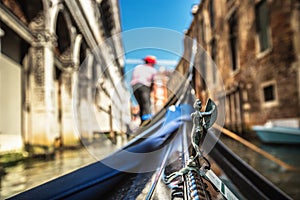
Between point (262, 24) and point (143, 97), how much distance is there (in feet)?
13.3

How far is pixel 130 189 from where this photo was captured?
36cm

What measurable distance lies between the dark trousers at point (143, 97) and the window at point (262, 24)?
3.81 meters

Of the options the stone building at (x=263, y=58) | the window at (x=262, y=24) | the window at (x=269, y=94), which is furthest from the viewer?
the window at (x=262, y=24)

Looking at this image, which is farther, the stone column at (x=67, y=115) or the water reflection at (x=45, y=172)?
the stone column at (x=67, y=115)

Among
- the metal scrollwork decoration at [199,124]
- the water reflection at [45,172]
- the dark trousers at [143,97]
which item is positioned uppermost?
the dark trousers at [143,97]

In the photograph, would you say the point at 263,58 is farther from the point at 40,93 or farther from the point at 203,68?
the point at 203,68

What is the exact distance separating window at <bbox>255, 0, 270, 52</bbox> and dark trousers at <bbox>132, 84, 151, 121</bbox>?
12.5 ft

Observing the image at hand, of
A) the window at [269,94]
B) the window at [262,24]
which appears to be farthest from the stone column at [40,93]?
the window at [262,24]

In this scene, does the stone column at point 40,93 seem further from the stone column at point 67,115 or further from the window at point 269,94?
the window at point 269,94

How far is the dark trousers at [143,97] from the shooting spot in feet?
1.49

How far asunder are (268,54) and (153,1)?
3708 millimetres

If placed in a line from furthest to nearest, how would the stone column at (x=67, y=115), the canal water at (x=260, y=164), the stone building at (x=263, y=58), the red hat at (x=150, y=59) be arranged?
the stone building at (x=263, y=58), the stone column at (x=67, y=115), the canal water at (x=260, y=164), the red hat at (x=150, y=59)

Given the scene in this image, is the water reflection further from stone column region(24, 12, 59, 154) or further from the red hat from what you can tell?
stone column region(24, 12, 59, 154)

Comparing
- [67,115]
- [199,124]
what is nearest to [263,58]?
[67,115]
